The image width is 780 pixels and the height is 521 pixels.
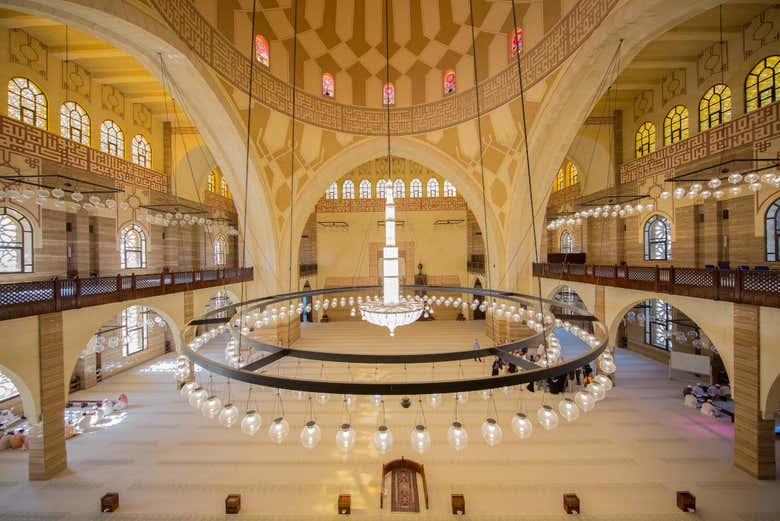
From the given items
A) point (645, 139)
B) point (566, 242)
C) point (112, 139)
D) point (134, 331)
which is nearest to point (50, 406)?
point (134, 331)

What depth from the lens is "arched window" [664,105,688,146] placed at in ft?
32.9

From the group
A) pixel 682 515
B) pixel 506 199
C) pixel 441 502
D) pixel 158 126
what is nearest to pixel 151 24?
pixel 158 126

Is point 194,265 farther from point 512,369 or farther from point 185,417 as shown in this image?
point 512,369

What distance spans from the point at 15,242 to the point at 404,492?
33.7 feet

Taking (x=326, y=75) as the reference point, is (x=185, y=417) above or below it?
below

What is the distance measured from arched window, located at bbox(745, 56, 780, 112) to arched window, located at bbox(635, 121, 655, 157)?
10.2 ft

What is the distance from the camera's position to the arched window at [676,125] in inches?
395

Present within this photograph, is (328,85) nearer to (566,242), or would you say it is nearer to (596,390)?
(596,390)

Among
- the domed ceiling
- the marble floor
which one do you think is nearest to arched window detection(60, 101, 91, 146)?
the domed ceiling

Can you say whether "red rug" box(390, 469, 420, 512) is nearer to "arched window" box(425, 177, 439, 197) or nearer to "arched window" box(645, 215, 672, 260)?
"arched window" box(645, 215, 672, 260)

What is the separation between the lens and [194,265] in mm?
14234

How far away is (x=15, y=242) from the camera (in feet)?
26.6

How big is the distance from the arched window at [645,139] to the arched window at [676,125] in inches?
21.0

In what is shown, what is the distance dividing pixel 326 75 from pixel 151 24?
6.42 metres
